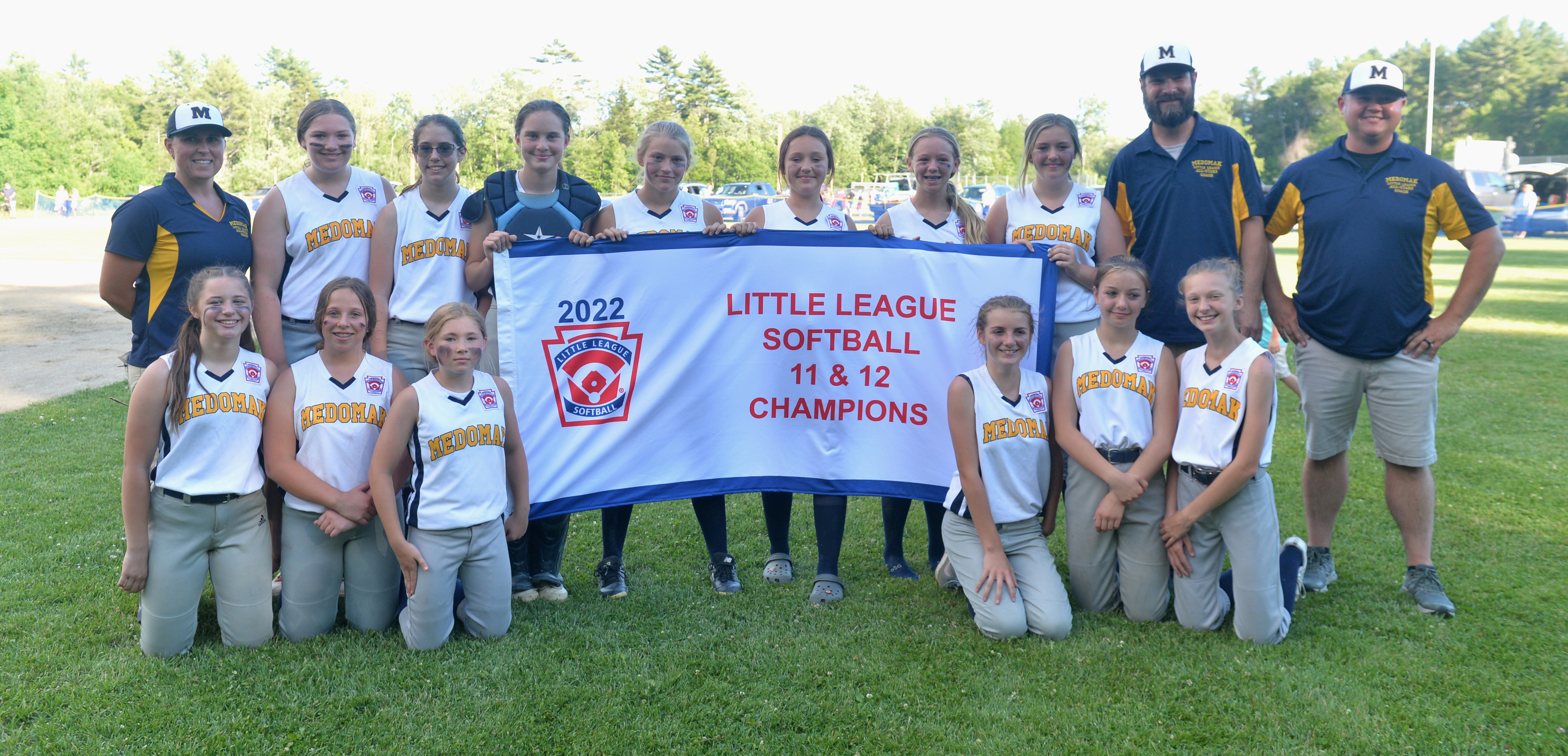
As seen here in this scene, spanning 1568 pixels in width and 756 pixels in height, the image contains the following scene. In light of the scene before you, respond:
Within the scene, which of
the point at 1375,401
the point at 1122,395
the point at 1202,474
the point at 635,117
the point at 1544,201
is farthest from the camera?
the point at 635,117

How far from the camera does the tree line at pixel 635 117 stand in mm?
61031

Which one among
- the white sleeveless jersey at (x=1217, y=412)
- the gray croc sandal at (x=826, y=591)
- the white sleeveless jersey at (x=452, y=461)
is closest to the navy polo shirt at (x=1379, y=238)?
the white sleeveless jersey at (x=1217, y=412)

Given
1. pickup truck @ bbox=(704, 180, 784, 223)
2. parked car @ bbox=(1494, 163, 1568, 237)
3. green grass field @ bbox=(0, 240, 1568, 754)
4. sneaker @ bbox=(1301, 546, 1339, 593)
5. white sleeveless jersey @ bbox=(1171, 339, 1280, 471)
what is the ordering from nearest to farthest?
green grass field @ bbox=(0, 240, 1568, 754)
white sleeveless jersey @ bbox=(1171, 339, 1280, 471)
sneaker @ bbox=(1301, 546, 1339, 593)
pickup truck @ bbox=(704, 180, 784, 223)
parked car @ bbox=(1494, 163, 1568, 237)

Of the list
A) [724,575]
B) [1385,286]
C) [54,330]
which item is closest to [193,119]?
[724,575]

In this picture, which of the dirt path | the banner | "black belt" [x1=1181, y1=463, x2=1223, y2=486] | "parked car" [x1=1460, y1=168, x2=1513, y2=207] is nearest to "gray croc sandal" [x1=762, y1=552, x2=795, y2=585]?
the banner

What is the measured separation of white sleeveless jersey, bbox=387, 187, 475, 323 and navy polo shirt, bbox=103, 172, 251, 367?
64 cm

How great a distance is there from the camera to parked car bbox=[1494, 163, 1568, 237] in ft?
113

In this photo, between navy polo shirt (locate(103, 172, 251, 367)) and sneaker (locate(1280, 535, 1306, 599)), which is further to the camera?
sneaker (locate(1280, 535, 1306, 599))

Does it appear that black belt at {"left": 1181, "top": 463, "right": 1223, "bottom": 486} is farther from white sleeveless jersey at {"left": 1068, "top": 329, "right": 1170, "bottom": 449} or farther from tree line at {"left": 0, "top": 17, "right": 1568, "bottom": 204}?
tree line at {"left": 0, "top": 17, "right": 1568, "bottom": 204}

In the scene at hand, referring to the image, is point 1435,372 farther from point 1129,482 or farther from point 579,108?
point 579,108

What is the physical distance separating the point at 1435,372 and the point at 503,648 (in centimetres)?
447

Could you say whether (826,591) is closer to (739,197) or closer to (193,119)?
(193,119)

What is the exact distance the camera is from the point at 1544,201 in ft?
136

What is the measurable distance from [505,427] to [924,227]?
224cm
